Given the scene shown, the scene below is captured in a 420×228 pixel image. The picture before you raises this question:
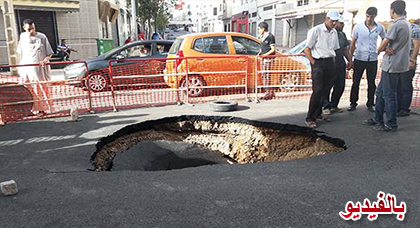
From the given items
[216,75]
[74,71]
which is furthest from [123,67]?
[216,75]

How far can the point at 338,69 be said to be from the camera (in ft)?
20.7

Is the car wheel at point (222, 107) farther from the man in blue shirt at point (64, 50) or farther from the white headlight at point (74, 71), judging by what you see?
the man in blue shirt at point (64, 50)

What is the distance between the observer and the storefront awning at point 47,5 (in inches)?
596

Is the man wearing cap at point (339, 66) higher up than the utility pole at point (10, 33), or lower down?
lower down

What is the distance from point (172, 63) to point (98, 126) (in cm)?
301

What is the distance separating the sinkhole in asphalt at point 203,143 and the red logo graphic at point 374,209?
5.65 ft

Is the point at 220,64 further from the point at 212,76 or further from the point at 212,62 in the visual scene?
the point at 212,76

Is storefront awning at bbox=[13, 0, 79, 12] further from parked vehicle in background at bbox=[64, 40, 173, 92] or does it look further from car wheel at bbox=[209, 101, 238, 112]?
car wheel at bbox=[209, 101, 238, 112]

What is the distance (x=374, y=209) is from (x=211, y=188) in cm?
160

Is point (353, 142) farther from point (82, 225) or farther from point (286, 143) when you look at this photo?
point (82, 225)

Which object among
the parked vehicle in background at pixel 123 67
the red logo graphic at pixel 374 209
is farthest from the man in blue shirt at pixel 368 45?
the parked vehicle in background at pixel 123 67

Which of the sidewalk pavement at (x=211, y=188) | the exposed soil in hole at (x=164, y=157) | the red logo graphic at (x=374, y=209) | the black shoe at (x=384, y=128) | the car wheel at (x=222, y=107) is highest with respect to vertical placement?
the car wheel at (x=222, y=107)

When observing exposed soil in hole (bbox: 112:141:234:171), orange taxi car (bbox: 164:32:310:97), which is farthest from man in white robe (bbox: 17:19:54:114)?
orange taxi car (bbox: 164:32:310:97)

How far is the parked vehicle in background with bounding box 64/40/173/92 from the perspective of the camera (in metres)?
8.57
